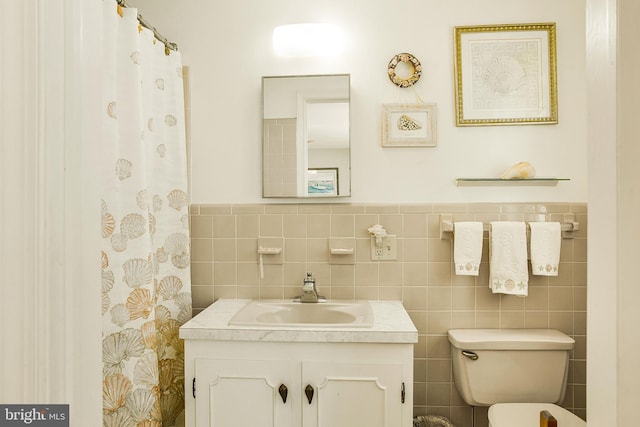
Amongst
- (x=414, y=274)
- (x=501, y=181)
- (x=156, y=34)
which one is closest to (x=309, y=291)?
(x=414, y=274)

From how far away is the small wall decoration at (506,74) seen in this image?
6.15 feet

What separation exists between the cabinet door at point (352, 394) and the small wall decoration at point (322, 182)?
800mm

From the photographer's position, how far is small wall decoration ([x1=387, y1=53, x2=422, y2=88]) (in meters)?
1.90

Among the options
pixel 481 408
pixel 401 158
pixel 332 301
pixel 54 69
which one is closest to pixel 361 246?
pixel 332 301

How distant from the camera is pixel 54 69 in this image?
48 centimetres

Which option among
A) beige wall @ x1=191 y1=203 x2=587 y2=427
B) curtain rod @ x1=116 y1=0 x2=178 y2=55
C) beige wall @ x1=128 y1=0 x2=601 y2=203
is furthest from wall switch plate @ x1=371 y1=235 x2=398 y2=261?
curtain rod @ x1=116 y1=0 x2=178 y2=55

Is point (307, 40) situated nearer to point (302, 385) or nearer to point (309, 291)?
point (309, 291)

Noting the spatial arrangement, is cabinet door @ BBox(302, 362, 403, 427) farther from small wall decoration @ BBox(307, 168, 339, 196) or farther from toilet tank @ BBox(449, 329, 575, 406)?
small wall decoration @ BBox(307, 168, 339, 196)

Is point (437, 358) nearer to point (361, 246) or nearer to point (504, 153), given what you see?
point (361, 246)

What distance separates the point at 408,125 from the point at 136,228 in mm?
1269

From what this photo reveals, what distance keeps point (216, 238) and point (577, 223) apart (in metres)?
1.69

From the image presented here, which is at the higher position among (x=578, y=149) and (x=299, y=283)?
(x=578, y=149)

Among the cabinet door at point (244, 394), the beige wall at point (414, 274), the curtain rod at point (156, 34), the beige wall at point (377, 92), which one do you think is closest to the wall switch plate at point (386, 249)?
the beige wall at point (414, 274)

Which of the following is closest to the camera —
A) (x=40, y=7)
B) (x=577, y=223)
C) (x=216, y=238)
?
(x=40, y=7)
